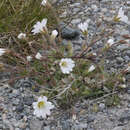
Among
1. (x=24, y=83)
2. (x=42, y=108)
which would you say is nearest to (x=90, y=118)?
(x=42, y=108)

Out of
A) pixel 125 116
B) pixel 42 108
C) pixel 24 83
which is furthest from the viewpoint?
pixel 24 83

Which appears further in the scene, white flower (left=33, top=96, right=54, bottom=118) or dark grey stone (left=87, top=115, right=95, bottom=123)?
dark grey stone (left=87, top=115, right=95, bottom=123)

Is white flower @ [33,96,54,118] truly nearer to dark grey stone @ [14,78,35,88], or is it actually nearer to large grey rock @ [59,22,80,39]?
dark grey stone @ [14,78,35,88]

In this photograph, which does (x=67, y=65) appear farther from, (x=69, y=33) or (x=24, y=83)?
(x=69, y=33)

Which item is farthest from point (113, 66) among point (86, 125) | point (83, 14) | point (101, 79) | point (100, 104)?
point (83, 14)

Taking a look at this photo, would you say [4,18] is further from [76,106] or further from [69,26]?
[76,106]

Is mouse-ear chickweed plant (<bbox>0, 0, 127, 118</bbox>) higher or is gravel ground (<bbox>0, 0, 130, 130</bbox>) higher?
mouse-ear chickweed plant (<bbox>0, 0, 127, 118</bbox>)

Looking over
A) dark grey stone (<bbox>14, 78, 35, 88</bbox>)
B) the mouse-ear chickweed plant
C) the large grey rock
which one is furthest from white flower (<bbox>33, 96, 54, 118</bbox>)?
the large grey rock

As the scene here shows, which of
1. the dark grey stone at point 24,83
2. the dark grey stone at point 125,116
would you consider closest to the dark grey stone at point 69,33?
the dark grey stone at point 24,83

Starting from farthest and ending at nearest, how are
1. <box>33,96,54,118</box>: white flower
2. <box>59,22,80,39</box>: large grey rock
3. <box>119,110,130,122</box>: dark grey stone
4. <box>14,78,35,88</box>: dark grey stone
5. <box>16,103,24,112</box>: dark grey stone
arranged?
1. <box>59,22,80,39</box>: large grey rock
2. <box>14,78,35,88</box>: dark grey stone
3. <box>16,103,24,112</box>: dark grey stone
4. <box>119,110,130,122</box>: dark grey stone
5. <box>33,96,54,118</box>: white flower

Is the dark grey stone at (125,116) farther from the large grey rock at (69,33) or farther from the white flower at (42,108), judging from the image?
the large grey rock at (69,33)

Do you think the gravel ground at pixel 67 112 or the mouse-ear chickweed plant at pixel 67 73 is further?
the mouse-ear chickweed plant at pixel 67 73
